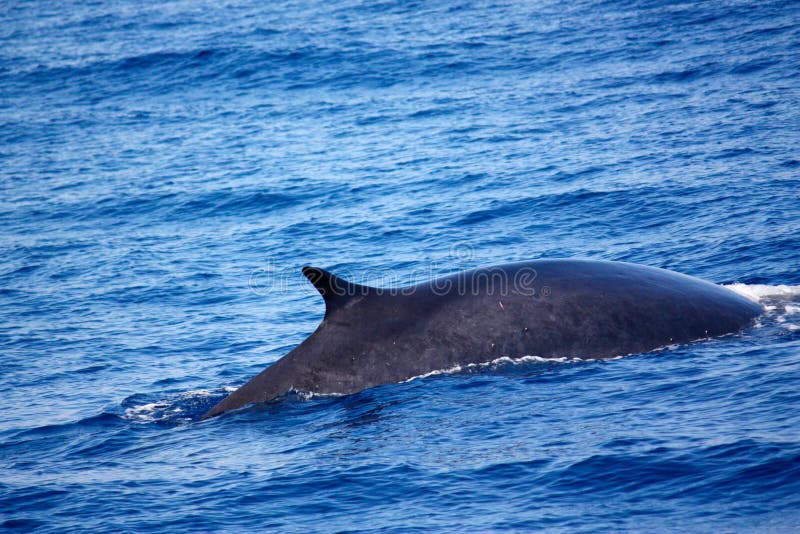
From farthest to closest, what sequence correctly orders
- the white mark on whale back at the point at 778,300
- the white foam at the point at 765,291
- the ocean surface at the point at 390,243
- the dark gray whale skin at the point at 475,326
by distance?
the white foam at the point at 765,291 < the white mark on whale back at the point at 778,300 < the dark gray whale skin at the point at 475,326 < the ocean surface at the point at 390,243

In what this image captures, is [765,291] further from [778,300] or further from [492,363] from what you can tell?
[492,363]

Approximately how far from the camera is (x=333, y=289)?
10586 millimetres

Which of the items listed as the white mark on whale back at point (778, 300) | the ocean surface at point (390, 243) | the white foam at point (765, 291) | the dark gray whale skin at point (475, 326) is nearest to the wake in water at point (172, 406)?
the ocean surface at point (390, 243)

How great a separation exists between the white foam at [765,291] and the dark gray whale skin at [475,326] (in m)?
2.08

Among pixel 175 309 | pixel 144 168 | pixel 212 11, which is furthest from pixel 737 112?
pixel 212 11

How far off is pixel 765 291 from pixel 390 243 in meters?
9.29

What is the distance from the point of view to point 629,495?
28.0ft

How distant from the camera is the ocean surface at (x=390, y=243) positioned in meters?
9.33

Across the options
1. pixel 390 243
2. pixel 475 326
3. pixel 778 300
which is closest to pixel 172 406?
pixel 475 326

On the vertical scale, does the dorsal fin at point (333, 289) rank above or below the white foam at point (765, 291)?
above

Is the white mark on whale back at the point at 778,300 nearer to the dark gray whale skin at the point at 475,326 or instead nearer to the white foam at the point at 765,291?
the white foam at the point at 765,291

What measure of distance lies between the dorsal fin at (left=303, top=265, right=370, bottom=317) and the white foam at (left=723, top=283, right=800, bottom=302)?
5.30 m

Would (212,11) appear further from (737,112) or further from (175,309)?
(175,309)

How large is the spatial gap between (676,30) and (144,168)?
1922 cm
